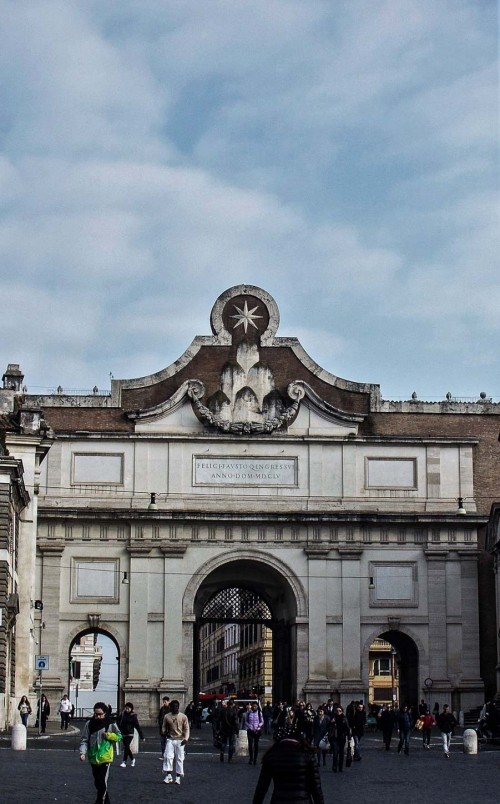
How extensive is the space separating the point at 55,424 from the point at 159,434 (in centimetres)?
402

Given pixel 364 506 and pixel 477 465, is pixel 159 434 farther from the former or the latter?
pixel 477 465

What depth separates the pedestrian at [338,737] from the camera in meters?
33.7

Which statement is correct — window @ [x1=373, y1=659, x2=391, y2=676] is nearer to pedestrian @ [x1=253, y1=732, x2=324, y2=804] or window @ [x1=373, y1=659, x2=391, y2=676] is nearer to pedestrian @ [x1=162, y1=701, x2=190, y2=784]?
pedestrian @ [x1=162, y1=701, x2=190, y2=784]

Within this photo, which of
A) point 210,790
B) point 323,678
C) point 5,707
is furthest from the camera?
point 323,678

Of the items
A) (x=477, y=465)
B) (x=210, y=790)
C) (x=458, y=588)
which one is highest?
(x=477, y=465)

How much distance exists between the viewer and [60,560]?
57.3m

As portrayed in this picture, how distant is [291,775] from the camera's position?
14148mm

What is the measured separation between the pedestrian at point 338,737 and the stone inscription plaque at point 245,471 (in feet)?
75.3

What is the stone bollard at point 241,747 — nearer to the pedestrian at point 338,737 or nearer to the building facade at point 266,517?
the pedestrian at point 338,737

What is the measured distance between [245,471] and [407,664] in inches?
402

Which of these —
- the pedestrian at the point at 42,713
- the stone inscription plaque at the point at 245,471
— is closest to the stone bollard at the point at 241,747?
the pedestrian at the point at 42,713

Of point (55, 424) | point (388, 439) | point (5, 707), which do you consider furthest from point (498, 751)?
point (55, 424)

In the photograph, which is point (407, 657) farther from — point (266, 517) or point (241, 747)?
point (241, 747)

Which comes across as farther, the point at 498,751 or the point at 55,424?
the point at 55,424
